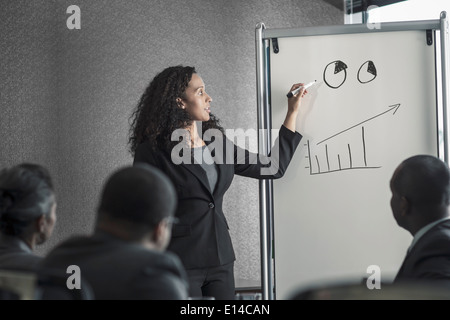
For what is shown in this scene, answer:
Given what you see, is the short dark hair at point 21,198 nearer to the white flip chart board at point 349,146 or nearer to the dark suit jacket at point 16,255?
the dark suit jacket at point 16,255

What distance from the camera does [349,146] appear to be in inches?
106

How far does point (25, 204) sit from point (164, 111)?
1066 mm

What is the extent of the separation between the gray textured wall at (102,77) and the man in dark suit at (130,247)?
7.09ft

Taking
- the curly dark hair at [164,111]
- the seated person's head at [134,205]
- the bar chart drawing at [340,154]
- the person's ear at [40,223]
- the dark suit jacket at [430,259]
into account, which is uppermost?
the curly dark hair at [164,111]

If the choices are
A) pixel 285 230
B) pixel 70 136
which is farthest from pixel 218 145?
pixel 70 136

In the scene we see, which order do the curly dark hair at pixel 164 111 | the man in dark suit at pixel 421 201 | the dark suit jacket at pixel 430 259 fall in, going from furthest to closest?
the curly dark hair at pixel 164 111 → the man in dark suit at pixel 421 201 → the dark suit jacket at pixel 430 259

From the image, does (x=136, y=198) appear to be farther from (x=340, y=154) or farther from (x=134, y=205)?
(x=340, y=154)

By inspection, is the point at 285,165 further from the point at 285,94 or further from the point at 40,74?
the point at 40,74

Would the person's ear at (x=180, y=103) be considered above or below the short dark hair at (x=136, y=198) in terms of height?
above

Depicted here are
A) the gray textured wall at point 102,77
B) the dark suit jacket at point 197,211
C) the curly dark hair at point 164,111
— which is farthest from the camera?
the gray textured wall at point 102,77

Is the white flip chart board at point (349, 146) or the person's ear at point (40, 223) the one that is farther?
the white flip chart board at point (349, 146)

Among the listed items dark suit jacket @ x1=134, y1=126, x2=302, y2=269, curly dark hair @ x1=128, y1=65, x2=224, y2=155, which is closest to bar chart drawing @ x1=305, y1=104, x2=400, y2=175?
dark suit jacket @ x1=134, y1=126, x2=302, y2=269

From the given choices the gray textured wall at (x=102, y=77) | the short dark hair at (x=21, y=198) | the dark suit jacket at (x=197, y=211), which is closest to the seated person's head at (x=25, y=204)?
the short dark hair at (x=21, y=198)

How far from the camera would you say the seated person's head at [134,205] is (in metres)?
1.26
